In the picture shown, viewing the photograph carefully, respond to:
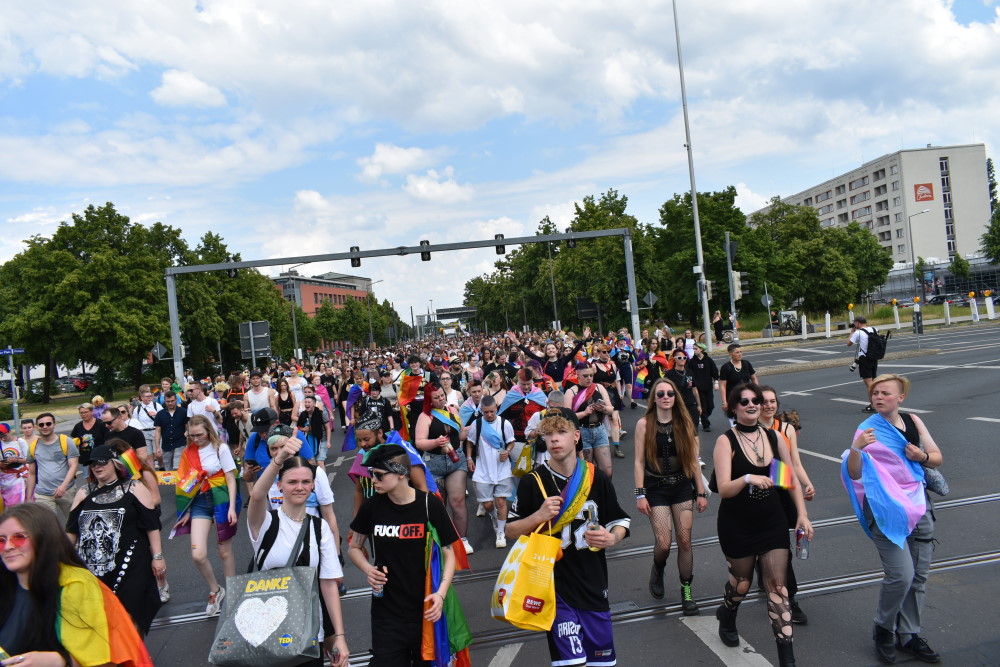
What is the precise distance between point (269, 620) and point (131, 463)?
2.13 m

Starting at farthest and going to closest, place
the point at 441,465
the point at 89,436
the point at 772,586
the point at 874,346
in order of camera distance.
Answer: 1. the point at 874,346
2. the point at 89,436
3. the point at 441,465
4. the point at 772,586

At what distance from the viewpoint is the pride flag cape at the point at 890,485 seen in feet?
12.9

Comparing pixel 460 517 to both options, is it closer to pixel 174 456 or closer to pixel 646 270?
pixel 174 456

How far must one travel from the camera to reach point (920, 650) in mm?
4023

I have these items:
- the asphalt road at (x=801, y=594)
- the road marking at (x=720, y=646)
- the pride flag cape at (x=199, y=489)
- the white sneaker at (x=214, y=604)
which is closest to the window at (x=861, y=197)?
the asphalt road at (x=801, y=594)

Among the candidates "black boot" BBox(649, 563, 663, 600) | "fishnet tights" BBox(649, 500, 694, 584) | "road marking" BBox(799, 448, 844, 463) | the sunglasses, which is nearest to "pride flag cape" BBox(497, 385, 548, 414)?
"black boot" BBox(649, 563, 663, 600)

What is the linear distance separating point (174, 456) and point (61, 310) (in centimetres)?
3535

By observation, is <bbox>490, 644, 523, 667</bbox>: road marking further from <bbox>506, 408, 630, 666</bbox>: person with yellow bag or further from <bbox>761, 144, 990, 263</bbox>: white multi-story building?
<bbox>761, 144, 990, 263</bbox>: white multi-story building

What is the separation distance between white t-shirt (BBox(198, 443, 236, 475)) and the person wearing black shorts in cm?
338

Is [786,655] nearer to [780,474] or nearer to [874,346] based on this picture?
[780,474]

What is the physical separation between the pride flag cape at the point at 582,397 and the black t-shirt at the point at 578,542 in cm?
402

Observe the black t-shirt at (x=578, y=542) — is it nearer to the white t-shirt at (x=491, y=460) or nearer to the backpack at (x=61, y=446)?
→ the white t-shirt at (x=491, y=460)

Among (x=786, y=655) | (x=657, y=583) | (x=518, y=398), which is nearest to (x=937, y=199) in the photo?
(x=518, y=398)

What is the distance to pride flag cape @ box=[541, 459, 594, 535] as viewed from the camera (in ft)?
11.0
